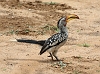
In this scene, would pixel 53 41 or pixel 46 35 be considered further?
pixel 46 35

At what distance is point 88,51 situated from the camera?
9.80 meters

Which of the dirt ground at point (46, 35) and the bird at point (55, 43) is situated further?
the bird at point (55, 43)

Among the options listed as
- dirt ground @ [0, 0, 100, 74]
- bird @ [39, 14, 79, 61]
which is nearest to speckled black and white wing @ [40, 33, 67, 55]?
bird @ [39, 14, 79, 61]

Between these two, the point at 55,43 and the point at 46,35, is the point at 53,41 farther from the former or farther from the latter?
the point at 46,35

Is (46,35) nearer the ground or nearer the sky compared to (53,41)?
nearer the ground

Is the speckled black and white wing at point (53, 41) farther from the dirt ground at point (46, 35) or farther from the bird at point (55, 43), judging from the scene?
the dirt ground at point (46, 35)

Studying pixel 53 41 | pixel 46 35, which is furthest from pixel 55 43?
pixel 46 35

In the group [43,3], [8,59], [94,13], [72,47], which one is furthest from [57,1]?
[8,59]

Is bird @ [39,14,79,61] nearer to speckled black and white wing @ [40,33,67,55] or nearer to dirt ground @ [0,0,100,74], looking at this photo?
speckled black and white wing @ [40,33,67,55]

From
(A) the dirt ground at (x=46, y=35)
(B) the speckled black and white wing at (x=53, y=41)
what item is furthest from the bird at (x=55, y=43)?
(A) the dirt ground at (x=46, y=35)

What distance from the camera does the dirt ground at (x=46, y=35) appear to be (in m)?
8.53

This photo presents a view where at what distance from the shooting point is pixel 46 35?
11281 mm

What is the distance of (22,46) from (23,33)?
1.33 m

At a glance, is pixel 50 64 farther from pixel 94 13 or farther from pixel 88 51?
pixel 94 13
